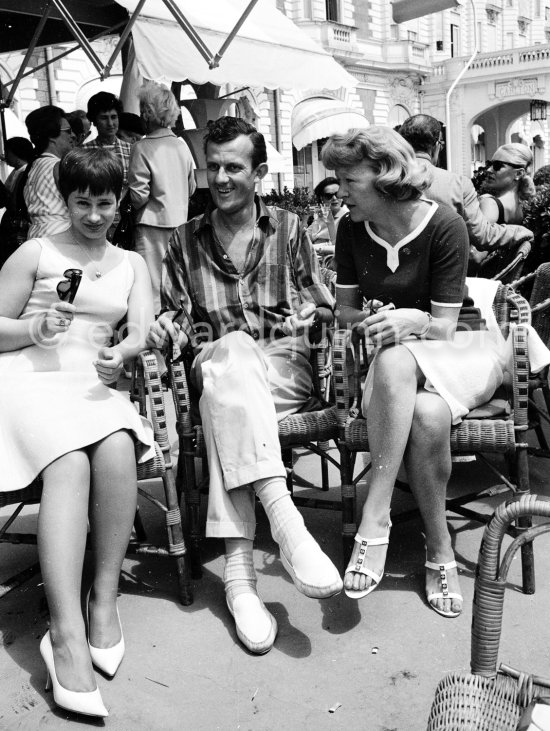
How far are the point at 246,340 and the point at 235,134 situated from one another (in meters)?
0.79

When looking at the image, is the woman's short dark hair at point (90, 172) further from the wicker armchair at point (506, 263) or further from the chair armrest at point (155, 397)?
the wicker armchair at point (506, 263)

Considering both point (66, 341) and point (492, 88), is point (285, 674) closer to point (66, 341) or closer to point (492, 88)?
point (66, 341)

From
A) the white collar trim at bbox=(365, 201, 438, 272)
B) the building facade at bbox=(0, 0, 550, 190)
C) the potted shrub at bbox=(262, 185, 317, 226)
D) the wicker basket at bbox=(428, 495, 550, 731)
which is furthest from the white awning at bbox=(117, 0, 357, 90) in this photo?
the building facade at bbox=(0, 0, 550, 190)

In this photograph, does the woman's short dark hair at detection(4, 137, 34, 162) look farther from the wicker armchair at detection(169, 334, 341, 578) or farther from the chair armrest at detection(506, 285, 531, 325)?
the chair armrest at detection(506, 285, 531, 325)

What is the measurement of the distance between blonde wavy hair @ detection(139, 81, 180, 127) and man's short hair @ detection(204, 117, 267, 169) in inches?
106

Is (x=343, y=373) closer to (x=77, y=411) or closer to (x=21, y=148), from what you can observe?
(x=77, y=411)

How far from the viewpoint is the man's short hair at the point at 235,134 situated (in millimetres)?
3010

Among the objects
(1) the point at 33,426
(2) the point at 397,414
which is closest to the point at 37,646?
(1) the point at 33,426

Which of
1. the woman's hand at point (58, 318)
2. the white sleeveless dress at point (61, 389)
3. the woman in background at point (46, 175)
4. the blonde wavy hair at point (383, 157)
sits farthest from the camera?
the woman in background at point (46, 175)

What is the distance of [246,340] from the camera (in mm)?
2836

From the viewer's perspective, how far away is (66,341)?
8.99ft

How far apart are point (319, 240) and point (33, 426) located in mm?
6760

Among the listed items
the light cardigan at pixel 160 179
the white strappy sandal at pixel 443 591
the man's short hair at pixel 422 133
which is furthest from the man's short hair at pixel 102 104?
the white strappy sandal at pixel 443 591

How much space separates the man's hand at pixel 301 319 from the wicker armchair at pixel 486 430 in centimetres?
14
